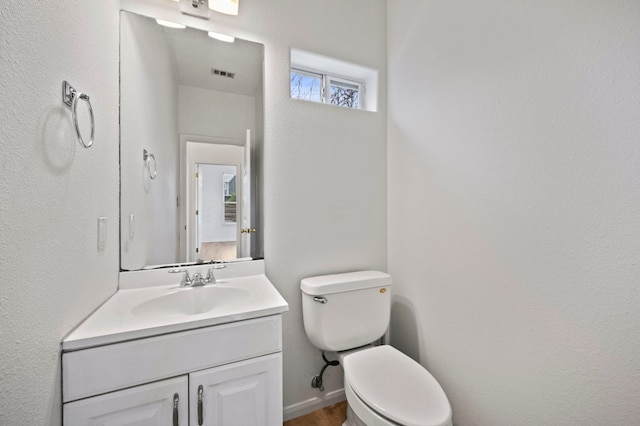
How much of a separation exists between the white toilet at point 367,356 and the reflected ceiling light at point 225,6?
1.51m

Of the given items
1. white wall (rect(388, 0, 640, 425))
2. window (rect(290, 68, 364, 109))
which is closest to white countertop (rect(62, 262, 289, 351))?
white wall (rect(388, 0, 640, 425))

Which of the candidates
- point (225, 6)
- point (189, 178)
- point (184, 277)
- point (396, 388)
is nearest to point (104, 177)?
point (189, 178)

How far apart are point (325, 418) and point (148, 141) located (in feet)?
5.90

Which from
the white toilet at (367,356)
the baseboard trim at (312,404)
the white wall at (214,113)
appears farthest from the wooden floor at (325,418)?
the white wall at (214,113)

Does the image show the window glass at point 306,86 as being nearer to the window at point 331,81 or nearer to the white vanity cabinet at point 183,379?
the window at point 331,81

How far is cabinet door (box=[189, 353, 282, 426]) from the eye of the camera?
0.90m

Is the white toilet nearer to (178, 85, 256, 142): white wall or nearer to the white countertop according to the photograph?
the white countertop

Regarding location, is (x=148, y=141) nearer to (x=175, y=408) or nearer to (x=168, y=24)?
(x=168, y=24)

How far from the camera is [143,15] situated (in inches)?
49.2

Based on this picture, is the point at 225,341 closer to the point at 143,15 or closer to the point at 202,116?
the point at 202,116

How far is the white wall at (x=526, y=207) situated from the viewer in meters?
0.80

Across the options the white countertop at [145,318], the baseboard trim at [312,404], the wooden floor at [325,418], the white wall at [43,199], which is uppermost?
the white wall at [43,199]

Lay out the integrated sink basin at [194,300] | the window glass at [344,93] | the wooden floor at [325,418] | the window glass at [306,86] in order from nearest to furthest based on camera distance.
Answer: the integrated sink basin at [194,300] → the wooden floor at [325,418] → the window glass at [306,86] → the window glass at [344,93]

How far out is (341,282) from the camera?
1.44 meters
